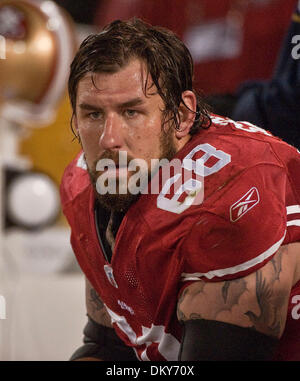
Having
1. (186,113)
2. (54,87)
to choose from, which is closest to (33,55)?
(54,87)

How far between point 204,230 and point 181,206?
0.04m

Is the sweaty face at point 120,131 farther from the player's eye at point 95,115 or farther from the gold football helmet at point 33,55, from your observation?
the gold football helmet at point 33,55

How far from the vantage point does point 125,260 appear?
2.30 feet

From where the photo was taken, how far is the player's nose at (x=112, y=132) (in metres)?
0.66

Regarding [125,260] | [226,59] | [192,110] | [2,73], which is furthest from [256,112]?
[226,59]

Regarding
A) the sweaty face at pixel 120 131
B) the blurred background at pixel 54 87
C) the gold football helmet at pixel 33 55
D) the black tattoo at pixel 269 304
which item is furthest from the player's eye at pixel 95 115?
the gold football helmet at pixel 33 55

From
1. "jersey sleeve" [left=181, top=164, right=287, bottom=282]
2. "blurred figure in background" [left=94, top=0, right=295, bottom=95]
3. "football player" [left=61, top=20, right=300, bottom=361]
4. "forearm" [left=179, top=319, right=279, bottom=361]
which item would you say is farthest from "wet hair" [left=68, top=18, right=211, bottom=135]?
"blurred figure in background" [left=94, top=0, right=295, bottom=95]

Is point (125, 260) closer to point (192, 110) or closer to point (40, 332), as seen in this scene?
point (192, 110)

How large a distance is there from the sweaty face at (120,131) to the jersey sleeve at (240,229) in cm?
9

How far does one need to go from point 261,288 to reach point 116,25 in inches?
12.5

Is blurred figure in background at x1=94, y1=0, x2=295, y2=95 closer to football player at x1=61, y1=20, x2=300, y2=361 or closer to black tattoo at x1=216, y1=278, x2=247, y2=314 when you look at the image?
football player at x1=61, y1=20, x2=300, y2=361

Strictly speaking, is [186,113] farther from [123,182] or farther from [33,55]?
[33,55]

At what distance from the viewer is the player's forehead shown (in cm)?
65

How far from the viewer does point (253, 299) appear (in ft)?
2.06
